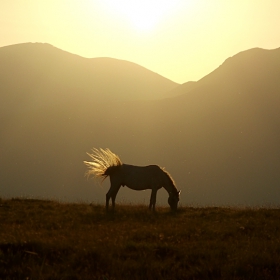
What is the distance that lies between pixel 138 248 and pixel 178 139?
5550 inches

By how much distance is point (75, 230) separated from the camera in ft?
35.8

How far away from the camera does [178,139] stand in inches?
5866

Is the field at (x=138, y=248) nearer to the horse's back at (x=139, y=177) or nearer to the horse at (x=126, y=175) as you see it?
the horse at (x=126, y=175)

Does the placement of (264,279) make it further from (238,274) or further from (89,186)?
(89,186)

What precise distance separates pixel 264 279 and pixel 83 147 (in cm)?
14364

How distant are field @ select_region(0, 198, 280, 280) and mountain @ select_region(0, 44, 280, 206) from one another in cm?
9438

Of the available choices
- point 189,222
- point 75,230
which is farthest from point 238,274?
point 189,222

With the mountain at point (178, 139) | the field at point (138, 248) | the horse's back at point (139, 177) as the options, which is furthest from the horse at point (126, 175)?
the mountain at point (178, 139)

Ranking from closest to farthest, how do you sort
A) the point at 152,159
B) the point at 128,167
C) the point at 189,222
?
the point at 189,222 → the point at 128,167 → the point at 152,159

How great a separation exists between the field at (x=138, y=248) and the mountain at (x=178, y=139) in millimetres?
94376

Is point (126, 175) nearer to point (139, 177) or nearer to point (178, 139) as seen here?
point (139, 177)

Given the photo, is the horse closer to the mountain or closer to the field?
the field

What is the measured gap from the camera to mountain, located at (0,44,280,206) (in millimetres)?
120688

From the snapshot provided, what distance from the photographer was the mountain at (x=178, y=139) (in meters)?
121
